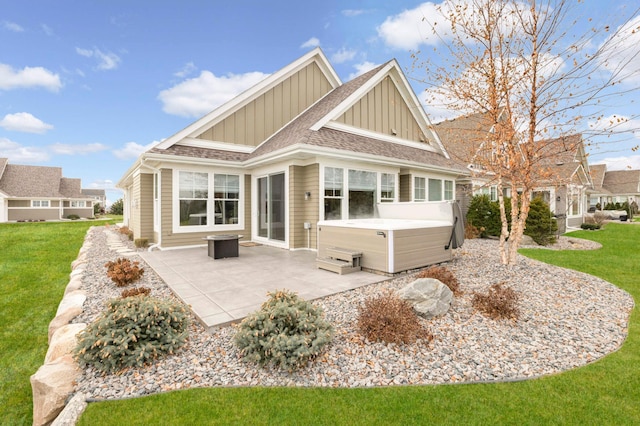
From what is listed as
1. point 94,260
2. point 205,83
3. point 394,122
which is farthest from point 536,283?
point 205,83

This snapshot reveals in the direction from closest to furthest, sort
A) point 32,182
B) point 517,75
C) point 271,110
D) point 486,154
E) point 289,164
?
point 517,75, point 486,154, point 289,164, point 271,110, point 32,182

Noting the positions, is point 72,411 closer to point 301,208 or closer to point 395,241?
point 395,241

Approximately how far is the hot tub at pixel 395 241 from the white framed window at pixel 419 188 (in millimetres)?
4218

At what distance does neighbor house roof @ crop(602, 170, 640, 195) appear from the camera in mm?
35781

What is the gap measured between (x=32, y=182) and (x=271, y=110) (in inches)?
1457

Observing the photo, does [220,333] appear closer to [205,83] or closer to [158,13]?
[158,13]

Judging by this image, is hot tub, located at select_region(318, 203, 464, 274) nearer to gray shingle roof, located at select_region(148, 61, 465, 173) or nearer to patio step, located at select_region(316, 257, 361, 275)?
patio step, located at select_region(316, 257, 361, 275)

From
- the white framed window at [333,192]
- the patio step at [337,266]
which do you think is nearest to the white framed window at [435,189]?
the white framed window at [333,192]

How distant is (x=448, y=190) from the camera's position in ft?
43.5

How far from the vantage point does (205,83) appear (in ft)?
80.0

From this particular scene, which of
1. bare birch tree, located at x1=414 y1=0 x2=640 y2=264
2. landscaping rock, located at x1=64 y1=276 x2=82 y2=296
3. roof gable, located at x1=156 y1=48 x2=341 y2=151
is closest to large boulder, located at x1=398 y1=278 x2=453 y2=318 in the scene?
bare birch tree, located at x1=414 y1=0 x2=640 y2=264

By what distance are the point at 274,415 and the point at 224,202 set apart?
8.60 metres

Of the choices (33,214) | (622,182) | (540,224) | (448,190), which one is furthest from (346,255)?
(622,182)

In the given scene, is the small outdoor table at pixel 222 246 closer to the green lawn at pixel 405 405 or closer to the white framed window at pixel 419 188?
the green lawn at pixel 405 405
